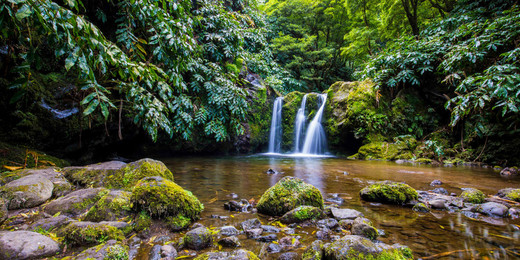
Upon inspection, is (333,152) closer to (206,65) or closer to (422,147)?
(422,147)

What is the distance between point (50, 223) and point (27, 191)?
0.77 m

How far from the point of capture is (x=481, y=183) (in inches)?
158

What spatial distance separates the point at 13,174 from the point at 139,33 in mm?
3435

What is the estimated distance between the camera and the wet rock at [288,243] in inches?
68.0

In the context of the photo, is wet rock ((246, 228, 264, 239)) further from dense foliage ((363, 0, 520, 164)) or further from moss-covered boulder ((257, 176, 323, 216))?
dense foliage ((363, 0, 520, 164))

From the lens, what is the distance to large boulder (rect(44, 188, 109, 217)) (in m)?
2.13

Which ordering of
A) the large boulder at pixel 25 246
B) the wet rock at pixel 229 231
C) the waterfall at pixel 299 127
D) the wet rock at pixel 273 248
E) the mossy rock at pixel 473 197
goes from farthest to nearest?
1. the waterfall at pixel 299 127
2. the mossy rock at pixel 473 197
3. the wet rock at pixel 229 231
4. the wet rock at pixel 273 248
5. the large boulder at pixel 25 246

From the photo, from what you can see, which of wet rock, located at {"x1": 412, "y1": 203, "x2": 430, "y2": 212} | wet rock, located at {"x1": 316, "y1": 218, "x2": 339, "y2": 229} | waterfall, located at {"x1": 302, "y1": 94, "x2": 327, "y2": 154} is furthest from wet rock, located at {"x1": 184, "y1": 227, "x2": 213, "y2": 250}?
waterfall, located at {"x1": 302, "y1": 94, "x2": 327, "y2": 154}

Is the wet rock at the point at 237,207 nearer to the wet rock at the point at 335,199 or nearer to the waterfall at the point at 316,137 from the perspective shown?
the wet rock at the point at 335,199

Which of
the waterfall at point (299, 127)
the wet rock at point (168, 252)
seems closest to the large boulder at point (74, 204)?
the wet rock at point (168, 252)

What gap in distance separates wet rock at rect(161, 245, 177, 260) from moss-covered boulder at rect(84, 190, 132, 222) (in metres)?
0.71

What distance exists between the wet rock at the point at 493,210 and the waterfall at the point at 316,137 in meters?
8.46

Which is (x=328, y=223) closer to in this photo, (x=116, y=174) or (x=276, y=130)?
(x=116, y=174)

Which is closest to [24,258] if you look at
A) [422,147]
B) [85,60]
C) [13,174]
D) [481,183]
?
[85,60]
